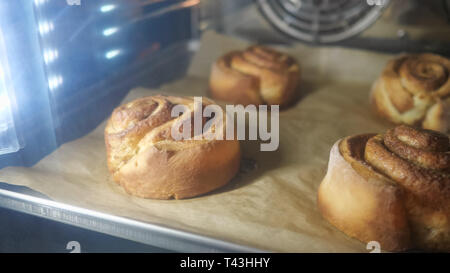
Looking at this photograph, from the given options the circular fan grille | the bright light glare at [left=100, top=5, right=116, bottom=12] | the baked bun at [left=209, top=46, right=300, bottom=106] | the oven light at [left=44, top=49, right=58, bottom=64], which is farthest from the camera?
the circular fan grille

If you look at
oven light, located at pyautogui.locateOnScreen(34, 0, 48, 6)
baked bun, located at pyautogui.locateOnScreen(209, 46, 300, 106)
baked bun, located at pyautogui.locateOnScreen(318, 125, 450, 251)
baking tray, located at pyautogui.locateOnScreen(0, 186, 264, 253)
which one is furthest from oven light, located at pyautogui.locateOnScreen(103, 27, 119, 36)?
baked bun, located at pyautogui.locateOnScreen(318, 125, 450, 251)

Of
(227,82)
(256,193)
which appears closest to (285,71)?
(227,82)

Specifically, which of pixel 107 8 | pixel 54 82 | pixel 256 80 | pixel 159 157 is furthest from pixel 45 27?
pixel 256 80

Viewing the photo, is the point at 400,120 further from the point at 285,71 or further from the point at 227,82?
the point at 227,82

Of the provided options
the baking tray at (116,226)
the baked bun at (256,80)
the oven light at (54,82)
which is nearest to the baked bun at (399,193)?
the baking tray at (116,226)

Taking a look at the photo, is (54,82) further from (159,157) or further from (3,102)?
(159,157)

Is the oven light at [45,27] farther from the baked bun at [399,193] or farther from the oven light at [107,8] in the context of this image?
the baked bun at [399,193]

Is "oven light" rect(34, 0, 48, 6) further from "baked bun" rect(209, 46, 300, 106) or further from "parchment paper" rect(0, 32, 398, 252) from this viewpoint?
"baked bun" rect(209, 46, 300, 106)
